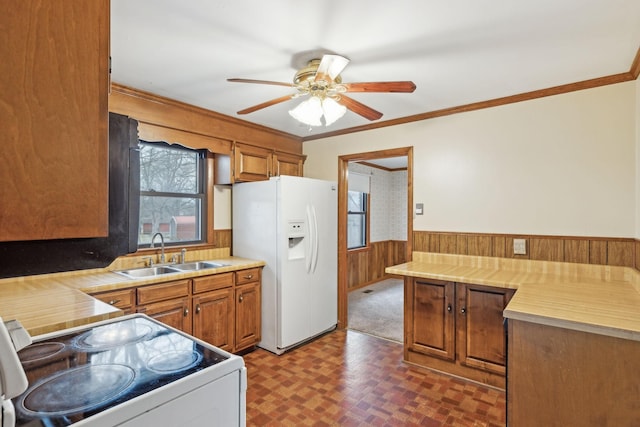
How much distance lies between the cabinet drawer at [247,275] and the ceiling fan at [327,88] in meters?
1.58

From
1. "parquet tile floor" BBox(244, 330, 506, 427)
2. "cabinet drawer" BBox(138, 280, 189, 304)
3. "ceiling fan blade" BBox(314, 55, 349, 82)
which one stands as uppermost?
"ceiling fan blade" BBox(314, 55, 349, 82)

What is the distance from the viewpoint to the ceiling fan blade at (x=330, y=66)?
5.75 feet

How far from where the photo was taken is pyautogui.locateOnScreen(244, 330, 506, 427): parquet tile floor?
7.04 feet

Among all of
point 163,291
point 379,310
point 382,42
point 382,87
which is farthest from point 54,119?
point 379,310

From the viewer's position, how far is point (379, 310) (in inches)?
179

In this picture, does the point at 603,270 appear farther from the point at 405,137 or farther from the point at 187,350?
the point at 187,350

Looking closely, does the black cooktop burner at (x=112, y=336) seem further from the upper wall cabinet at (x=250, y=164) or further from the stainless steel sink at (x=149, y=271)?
the upper wall cabinet at (x=250, y=164)

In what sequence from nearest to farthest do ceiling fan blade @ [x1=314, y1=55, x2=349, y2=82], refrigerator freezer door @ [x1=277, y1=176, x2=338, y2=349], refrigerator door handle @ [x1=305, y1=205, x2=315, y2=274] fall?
ceiling fan blade @ [x1=314, y1=55, x2=349, y2=82] < refrigerator freezer door @ [x1=277, y1=176, x2=338, y2=349] < refrigerator door handle @ [x1=305, y1=205, x2=315, y2=274]

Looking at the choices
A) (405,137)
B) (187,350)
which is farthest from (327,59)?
(405,137)

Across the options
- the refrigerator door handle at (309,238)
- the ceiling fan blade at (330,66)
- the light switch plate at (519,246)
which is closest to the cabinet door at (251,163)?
the refrigerator door handle at (309,238)

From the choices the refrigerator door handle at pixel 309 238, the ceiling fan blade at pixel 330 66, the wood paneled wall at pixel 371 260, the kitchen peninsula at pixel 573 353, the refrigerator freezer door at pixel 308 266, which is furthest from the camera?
the wood paneled wall at pixel 371 260

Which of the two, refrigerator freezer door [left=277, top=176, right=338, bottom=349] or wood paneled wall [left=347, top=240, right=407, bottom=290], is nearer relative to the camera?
refrigerator freezer door [left=277, top=176, right=338, bottom=349]

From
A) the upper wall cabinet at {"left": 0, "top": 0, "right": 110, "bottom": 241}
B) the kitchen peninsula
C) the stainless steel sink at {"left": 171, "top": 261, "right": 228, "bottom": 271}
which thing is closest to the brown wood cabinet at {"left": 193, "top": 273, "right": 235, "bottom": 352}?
the stainless steel sink at {"left": 171, "top": 261, "right": 228, "bottom": 271}

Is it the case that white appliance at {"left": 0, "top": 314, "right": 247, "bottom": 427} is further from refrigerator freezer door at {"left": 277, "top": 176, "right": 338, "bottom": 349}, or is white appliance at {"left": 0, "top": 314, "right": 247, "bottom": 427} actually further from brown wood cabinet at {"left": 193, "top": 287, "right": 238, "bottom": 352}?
refrigerator freezer door at {"left": 277, "top": 176, "right": 338, "bottom": 349}
